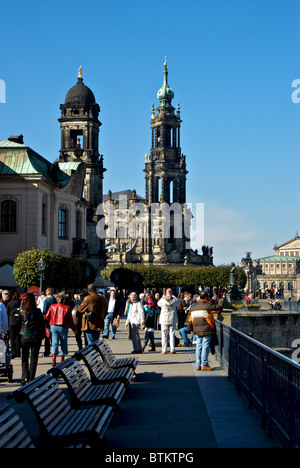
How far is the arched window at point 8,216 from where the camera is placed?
38.9 meters

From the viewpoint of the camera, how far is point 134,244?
366 ft

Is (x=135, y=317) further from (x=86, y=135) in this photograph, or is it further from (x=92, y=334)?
(x=86, y=135)

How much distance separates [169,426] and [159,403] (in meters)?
1.80

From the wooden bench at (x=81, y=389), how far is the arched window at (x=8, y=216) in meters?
30.0

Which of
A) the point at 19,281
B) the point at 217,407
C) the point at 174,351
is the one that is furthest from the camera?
the point at 19,281

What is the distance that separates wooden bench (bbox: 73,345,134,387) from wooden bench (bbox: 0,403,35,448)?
4116 mm

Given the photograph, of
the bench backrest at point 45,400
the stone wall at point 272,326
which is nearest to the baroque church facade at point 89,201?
the stone wall at point 272,326

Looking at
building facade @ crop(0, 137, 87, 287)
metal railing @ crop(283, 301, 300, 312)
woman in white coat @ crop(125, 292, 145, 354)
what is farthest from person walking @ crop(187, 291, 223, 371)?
metal railing @ crop(283, 301, 300, 312)

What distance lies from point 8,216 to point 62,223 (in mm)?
6218

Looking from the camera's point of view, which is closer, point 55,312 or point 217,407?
point 217,407
